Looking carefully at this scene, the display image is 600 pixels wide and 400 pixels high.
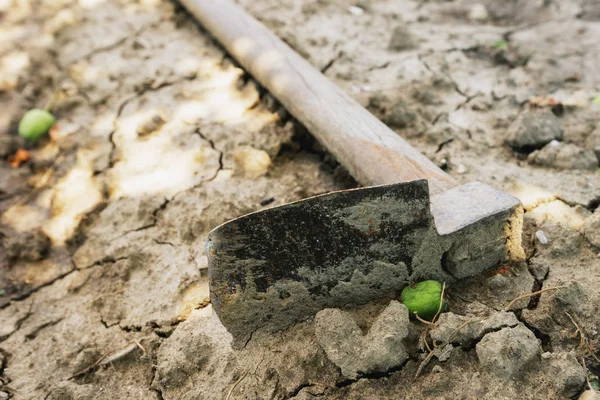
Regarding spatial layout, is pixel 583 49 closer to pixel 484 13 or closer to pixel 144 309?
pixel 484 13

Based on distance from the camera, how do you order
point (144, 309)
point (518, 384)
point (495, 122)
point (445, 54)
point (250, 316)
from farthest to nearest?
point (445, 54), point (495, 122), point (144, 309), point (250, 316), point (518, 384)

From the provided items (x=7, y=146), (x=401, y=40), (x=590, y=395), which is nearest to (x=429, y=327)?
(x=590, y=395)

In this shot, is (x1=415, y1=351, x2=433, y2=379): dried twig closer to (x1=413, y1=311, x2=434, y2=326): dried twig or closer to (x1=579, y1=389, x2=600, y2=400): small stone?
(x1=413, y1=311, x2=434, y2=326): dried twig

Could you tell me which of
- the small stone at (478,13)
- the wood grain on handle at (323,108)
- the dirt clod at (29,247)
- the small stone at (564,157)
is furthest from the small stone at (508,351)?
the small stone at (478,13)

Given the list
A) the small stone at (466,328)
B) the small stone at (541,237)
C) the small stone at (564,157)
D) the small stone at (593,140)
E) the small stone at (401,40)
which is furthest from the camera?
the small stone at (401,40)

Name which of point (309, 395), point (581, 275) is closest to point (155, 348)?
point (309, 395)

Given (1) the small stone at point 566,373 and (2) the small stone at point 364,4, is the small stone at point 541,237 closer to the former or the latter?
(1) the small stone at point 566,373

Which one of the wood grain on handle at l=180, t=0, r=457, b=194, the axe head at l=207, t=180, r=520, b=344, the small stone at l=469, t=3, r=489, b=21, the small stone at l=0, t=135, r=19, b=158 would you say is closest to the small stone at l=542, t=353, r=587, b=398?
the axe head at l=207, t=180, r=520, b=344
